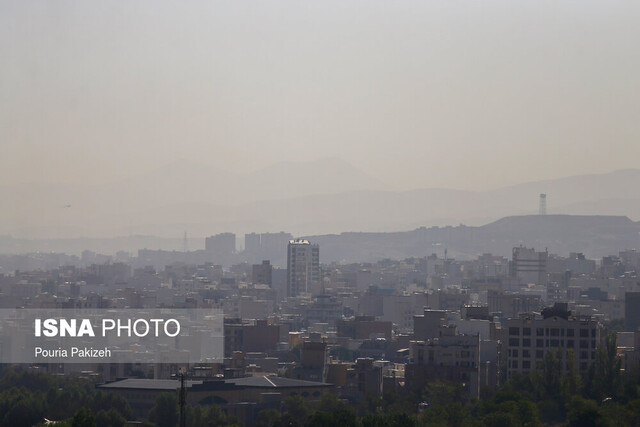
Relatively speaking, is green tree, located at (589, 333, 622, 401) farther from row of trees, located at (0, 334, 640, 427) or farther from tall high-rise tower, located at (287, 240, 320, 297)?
tall high-rise tower, located at (287, 240, 320, 297)

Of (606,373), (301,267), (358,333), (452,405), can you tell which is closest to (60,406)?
(452,405)

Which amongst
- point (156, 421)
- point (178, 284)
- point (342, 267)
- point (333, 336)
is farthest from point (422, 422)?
point (342, 267)

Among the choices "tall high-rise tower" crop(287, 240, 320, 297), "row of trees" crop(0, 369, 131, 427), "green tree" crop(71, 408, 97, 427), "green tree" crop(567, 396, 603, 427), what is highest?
"tall high-rise tower" crop(287, 240, 320, 297)

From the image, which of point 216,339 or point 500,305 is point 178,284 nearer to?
point 500,305

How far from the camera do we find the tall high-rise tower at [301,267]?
135250 mm

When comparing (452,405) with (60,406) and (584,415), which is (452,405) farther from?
(60,406)

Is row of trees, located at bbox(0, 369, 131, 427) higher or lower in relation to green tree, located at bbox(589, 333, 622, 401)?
lower

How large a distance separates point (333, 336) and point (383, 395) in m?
35.1

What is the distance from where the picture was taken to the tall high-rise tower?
135m

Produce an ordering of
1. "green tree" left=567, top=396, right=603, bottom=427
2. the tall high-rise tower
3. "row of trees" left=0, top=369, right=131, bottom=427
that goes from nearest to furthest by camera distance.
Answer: "green tree" left=567, top=396, right=603, bottom=427 < "row of trees" left=0, top=369, right=131, bottom=427 < the tall high-rise tower

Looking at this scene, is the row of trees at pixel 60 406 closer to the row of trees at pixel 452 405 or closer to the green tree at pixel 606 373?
the row of trees at pixel 452 405

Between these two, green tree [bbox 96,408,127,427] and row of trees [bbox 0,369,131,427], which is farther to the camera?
row of trees [bbox 0,369,131,427]

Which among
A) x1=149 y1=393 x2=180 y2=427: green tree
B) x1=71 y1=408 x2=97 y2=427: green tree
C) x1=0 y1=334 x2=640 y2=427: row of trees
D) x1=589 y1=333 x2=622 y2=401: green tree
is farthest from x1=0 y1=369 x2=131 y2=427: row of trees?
x1=589 y1=333 x2=622 y2=401: green tree

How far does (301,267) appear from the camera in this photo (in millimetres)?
138250
